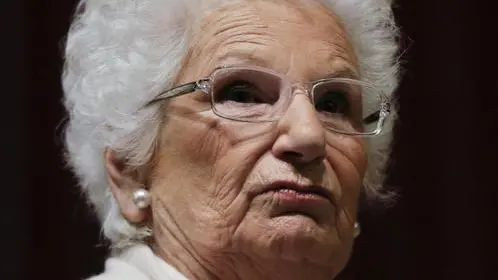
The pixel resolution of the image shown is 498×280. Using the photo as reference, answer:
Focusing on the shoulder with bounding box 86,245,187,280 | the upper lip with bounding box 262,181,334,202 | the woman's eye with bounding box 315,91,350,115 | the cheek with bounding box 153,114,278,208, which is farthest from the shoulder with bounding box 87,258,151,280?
the woman's eye with bounding box 315,91,350,115

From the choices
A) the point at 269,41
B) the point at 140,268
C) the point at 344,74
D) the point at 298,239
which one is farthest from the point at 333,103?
the point at 140,268

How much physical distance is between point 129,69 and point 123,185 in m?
0.18

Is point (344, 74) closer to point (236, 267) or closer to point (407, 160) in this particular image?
point (236, 267)

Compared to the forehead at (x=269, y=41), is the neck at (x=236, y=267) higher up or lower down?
lower down

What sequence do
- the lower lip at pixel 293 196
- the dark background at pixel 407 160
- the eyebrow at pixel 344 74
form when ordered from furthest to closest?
the dark background at pixel 407 160 < the eyebrow at pixel 344 74 < the lower lip at pixel 293 196

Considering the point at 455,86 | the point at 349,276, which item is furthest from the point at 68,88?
the point at 455,86

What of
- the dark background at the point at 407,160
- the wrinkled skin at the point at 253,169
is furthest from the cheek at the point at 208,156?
the dark background at the point at 407,160

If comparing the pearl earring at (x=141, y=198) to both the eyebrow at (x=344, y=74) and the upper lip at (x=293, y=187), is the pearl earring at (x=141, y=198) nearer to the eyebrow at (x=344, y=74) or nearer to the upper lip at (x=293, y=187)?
the upper lip at (x=293, y=187)

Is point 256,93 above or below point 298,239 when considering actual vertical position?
above

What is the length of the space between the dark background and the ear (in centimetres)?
40

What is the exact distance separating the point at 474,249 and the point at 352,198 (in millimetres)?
746

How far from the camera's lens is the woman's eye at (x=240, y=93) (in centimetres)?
126

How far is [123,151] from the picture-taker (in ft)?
4.38

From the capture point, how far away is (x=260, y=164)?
47.4 inches
